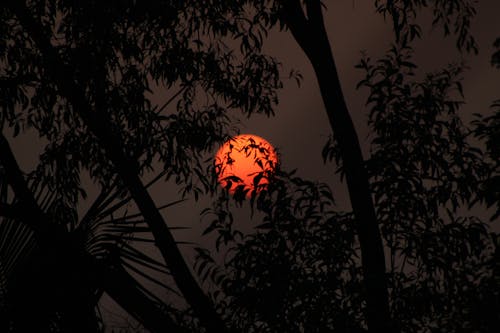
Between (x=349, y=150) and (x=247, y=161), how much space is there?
1.24 m

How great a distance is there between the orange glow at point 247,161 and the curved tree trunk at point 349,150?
909 millimetres

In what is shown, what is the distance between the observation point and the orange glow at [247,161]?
5600 mm

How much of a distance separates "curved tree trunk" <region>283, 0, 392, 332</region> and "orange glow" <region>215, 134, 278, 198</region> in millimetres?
909

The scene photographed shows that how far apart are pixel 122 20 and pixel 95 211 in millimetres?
3689

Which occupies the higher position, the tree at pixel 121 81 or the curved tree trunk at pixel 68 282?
the tree at pixel 121 81

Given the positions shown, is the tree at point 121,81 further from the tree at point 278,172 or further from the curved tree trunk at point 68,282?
the curved tree trunk at point 68,282

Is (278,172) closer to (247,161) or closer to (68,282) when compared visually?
(247,161)

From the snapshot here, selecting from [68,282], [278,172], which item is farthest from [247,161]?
[68,282]

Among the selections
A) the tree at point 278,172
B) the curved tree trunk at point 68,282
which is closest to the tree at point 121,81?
the tree at point 278,172

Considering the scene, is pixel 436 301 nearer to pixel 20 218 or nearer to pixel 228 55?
pixel 228 55

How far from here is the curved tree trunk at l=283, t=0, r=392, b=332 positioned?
4664mm

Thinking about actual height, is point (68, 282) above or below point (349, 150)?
below

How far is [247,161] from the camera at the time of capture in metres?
5.85

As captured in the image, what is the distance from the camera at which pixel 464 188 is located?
542 cm
